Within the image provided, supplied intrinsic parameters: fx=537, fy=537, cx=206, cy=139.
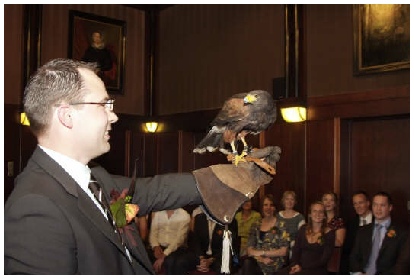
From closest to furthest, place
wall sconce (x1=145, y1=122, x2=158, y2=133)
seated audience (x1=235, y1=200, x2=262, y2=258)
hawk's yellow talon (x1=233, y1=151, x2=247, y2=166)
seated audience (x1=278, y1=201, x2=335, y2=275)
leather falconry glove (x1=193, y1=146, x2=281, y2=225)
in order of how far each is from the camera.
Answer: leather falconry glove (x1=193, y1=146, x2=281, y2=225)
hawk's yellow talon (x1=233, y1=151, x2=247, y2=166)
seated audience (x1=278, y1=201, x2=335, y2=275)
seated audience (x1=235, y1=200, x2=262, y2=258)
wall sconce (x1=145, y1=122, x2=158, y2=133)

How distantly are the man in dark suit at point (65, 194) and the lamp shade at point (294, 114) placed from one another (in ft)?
16.9

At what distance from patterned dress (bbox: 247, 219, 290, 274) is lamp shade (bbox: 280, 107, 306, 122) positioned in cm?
179

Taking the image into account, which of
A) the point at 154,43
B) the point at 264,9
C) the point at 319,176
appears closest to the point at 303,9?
the point at 264,9

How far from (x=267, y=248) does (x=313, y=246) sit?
0.49 meters

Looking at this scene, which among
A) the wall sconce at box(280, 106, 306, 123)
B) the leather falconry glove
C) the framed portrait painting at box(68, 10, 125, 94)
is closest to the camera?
the leather falconry glove

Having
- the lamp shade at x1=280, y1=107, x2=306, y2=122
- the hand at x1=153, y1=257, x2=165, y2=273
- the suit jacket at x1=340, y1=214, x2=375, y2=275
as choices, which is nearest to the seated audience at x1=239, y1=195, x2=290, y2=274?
the suit jacket at x1=340, y1=214, x2=375, y2=275

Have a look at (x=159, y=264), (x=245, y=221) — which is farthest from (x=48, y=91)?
(x=159, y=264)

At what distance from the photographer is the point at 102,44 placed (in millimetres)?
8805

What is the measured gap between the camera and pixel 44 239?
1355mm

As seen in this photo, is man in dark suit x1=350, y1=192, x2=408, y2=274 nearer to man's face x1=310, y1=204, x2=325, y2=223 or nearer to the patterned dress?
man's face x1=310, y1=204, x2=325, y2=223

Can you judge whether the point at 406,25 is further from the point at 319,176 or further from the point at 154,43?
the point at 154,43

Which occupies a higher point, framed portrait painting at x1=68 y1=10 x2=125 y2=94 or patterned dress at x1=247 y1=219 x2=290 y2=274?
framed portrait painting at x1=68 y1=10 x2=125 y2=94

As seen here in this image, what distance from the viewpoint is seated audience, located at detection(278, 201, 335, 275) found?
4.77 meters

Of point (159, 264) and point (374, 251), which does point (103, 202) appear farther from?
point (159, 264)
